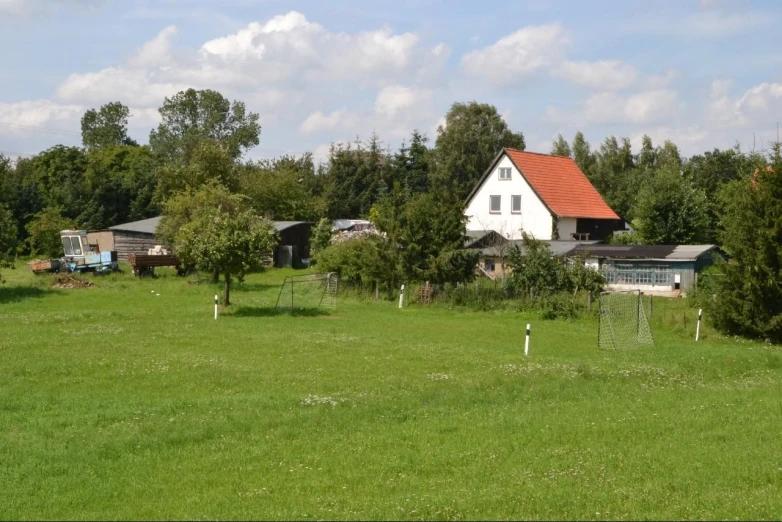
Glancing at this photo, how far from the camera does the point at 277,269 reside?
58000 mm

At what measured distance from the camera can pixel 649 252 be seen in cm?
4716

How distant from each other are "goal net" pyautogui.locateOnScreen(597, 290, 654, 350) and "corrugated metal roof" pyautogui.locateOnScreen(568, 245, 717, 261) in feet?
16.2

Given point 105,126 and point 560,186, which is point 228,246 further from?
point 105,126

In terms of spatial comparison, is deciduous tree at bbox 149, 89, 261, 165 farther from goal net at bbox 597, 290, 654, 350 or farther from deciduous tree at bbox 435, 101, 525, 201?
goal net at bbox 597, 290, 654, 350

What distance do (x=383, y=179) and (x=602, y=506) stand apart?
81.7 meters

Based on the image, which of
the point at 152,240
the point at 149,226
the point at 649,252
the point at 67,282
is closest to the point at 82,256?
the point at 67,282

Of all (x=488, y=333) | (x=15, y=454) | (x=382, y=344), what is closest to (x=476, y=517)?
(x=15, y=454)

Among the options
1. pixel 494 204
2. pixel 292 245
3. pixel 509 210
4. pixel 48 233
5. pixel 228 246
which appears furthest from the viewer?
pixel 494 204

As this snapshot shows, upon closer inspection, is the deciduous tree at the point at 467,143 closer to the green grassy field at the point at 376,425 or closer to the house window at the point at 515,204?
the house window at the point at 515,204

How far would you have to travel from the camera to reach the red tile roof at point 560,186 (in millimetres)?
59812

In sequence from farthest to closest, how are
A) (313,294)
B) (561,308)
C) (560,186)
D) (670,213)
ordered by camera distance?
1. (560,186)
2. (670,213)
3. (313,294)
4. (561,308)

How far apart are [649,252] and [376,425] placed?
34.9 meters

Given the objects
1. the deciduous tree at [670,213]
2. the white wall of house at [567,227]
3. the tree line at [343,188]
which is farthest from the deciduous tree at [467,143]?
the deciduous tree at [670,213]

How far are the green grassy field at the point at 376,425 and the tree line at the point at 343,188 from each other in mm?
8718
